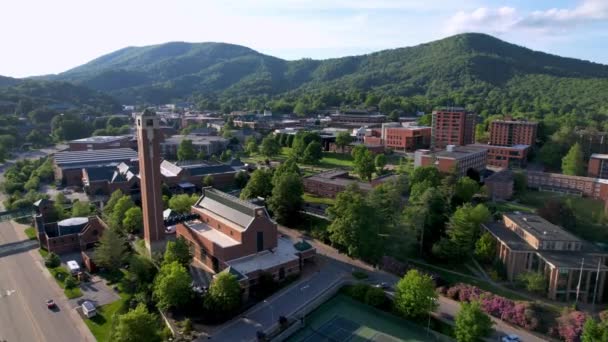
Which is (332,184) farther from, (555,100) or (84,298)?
(555,100)

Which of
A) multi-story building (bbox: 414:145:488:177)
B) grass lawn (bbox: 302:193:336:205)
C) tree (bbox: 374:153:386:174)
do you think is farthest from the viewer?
tree (bbox: 374:153:386:174)

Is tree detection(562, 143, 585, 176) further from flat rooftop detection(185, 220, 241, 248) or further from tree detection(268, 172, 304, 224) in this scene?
flat rooftop detection(185, 220, 241, 248)

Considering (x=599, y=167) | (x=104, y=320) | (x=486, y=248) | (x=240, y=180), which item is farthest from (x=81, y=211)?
(x=599, y=167)

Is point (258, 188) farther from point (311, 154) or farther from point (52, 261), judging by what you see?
point (52, 261)

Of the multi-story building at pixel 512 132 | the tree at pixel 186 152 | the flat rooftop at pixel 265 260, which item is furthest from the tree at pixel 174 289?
the multi-story building at pixel 512 132

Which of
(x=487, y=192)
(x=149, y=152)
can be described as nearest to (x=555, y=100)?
(x=487, y=192)

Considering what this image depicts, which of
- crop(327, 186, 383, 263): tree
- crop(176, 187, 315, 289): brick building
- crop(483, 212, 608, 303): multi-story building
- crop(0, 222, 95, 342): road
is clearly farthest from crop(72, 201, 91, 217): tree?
crop(483, 212, 608, 303): multi-story building

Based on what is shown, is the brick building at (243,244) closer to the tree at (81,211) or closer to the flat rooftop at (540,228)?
the tree at (81,211)
